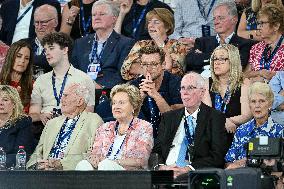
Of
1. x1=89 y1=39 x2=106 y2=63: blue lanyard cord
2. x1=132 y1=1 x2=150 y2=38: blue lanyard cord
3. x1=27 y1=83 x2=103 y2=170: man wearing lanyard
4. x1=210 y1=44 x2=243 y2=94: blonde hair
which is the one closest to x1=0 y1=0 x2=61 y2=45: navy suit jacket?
x1=132 y1=1 x2=150 y2=38: blue lanyard cord

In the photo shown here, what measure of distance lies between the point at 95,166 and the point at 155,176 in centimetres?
120

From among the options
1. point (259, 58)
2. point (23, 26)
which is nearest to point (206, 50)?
point (259, 58)

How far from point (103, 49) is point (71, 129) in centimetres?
208

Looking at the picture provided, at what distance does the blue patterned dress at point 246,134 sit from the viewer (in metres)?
10.3

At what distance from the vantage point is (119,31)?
13.6 meters

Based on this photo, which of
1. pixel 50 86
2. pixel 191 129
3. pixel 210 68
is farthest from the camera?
pixel 50 86

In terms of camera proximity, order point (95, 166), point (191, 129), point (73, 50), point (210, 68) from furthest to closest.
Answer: point (73, 50)
point (210, 68)
point (191, 129)
point (95, 166)

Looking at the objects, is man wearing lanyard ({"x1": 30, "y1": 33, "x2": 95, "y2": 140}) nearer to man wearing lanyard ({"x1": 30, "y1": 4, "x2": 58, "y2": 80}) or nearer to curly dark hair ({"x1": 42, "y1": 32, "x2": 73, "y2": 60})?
curly dark hair ({"x1": 42, "y1": 32, "x2": 73, "y2": 60})

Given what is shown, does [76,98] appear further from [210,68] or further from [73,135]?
[210,68]

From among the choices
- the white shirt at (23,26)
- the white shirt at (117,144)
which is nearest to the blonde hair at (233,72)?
the white shirt at (117,144)

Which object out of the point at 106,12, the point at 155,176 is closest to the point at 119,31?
the point at 106,12

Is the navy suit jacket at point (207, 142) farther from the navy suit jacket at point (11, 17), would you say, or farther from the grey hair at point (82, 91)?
the navy suit jacket at point (11, 17)

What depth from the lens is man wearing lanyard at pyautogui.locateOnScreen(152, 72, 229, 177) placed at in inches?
407

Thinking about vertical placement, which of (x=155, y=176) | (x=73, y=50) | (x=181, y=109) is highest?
(x=73, y=50)
